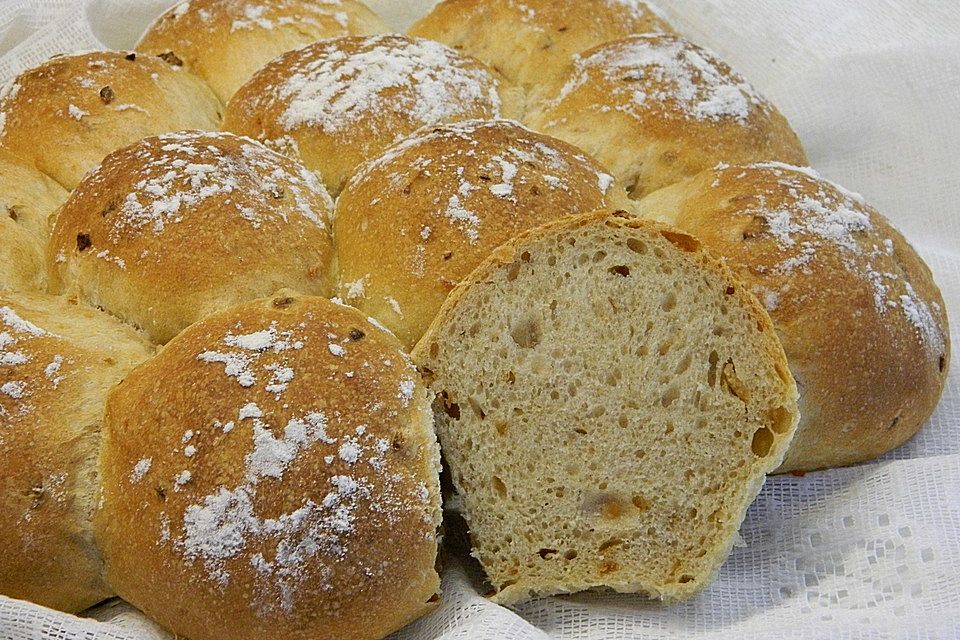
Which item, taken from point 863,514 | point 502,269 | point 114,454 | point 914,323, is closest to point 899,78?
point 914,323

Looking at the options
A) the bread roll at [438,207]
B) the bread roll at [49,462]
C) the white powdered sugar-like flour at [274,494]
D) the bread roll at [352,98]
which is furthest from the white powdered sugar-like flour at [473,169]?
the bread roll at [49,462]

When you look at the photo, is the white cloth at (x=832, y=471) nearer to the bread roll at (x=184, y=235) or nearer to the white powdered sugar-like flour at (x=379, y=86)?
the bread roll at (x=184, y=235)

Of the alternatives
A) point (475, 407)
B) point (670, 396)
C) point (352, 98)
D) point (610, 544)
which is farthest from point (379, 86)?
point (610, 544)

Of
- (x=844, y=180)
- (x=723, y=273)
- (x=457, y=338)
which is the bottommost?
(x=844, y=180)

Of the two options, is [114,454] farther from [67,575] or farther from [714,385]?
[714,385]

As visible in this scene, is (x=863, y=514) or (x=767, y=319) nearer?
(x=767, y=319)

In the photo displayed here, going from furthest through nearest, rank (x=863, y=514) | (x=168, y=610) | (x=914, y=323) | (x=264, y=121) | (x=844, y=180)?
(x=844, y=180), (x=264, y=121), (x=914, y=323), (x=863, y=514), (x=168, y=610)

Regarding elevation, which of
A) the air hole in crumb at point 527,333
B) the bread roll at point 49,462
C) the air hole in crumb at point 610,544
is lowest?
the air hole in crumb at point 610,544

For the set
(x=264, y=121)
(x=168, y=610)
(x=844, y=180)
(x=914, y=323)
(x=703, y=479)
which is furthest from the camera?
(x=844, y=180)
